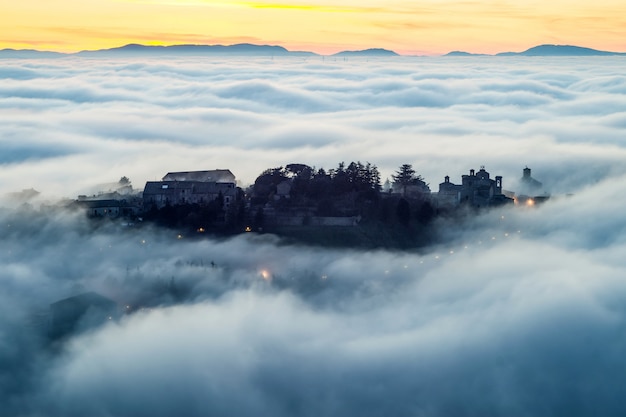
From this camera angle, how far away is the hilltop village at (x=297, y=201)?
54.5 meters

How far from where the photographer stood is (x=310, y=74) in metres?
166

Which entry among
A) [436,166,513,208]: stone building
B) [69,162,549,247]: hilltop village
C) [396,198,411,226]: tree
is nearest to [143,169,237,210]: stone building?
[69,162,549,247]: hilltop village

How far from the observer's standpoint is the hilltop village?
54.5 m

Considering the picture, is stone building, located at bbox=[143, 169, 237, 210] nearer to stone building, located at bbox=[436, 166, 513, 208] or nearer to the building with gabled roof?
the building with gabled roof

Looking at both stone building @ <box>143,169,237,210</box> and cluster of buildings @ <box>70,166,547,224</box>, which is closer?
stone building @ <box>143,169,237,210</box>

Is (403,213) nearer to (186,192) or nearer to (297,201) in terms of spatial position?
(297,201)

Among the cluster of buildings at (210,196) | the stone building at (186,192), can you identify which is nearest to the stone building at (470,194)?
the cluster of buildings at (210,196)

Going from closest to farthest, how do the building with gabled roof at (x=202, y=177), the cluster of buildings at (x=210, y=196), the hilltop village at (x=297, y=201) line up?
the hilltop village at (x=297, y=201) < the cluster of buildings at (x=210, y=196) < the building with gabled roof at (x=202, y=177)

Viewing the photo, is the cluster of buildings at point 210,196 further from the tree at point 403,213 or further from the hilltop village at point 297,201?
the tree at point 403,213

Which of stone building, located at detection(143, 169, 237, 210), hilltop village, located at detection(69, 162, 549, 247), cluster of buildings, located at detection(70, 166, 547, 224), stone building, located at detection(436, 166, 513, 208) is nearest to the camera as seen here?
hilltop village, located at detection(69, 162, 549, 247)

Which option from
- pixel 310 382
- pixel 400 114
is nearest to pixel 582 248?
pixel 310 382

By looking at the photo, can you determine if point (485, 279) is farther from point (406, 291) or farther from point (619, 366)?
point (619, 366)

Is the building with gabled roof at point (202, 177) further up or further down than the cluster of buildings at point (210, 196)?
further up

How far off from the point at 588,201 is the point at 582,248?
41.2 feet
